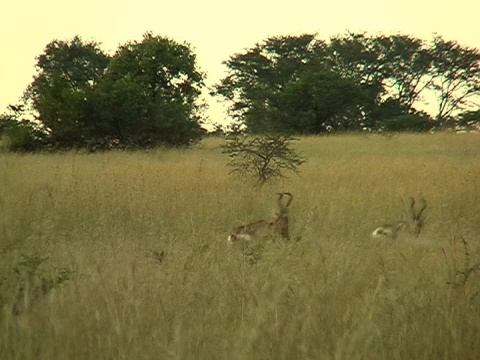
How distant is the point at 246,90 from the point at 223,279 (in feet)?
87.6

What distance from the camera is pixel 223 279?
4301 mm

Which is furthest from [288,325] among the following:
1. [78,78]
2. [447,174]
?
[78,78]

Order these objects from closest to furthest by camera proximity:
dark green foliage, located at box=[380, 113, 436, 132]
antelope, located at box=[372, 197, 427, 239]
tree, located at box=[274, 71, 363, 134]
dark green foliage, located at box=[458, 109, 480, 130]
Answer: antelope, located at box=[372, 197, 427, 239] < tree, located at box=[274, 71, 363, 134] < dark green foliage, located at box=[458, 109, 480, 130] < dark green foliage, located at box=[380, 113, 436, 132]

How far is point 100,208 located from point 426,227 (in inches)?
121

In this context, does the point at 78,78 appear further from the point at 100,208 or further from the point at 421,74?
the point at 100,208

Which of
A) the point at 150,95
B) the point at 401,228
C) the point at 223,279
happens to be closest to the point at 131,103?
the point at 150,95

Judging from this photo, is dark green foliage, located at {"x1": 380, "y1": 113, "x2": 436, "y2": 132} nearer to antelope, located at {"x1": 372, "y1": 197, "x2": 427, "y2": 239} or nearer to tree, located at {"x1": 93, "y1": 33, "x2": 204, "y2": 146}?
tree, located at {"x1": 93, "y1": 33, "x2": 204, "y2": 146}

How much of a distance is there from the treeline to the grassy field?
4.27 feet

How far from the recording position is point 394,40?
33000mm

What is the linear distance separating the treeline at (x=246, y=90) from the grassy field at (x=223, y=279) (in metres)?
1.30

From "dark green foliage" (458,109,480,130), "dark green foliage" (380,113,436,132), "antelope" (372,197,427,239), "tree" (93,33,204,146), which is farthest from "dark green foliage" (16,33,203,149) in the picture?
"antelope" (372,197,427,239)

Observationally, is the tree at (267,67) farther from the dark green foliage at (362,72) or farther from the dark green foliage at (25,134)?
the dark green foliage at (25,134)

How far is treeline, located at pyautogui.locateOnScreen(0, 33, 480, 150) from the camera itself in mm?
19078

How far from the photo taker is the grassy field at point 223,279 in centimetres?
328
